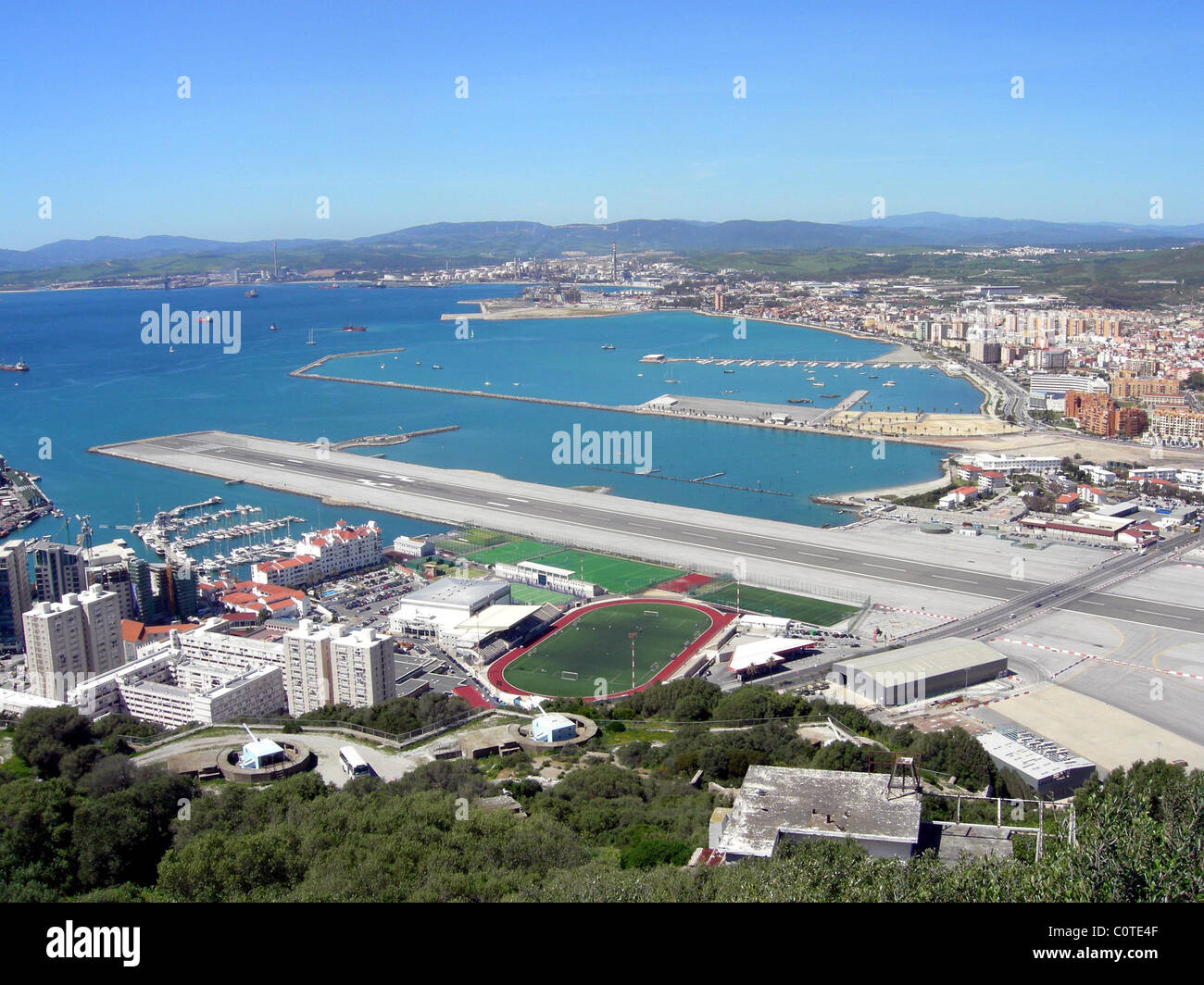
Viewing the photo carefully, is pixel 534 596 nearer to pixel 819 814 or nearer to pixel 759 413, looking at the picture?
pixel 819 814

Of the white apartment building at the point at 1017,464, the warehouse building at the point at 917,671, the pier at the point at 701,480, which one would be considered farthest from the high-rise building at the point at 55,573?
the white apartment building at the point at 1017,464

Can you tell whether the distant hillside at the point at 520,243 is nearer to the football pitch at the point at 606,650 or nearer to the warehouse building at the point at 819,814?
the football pitch at the point at 606,650

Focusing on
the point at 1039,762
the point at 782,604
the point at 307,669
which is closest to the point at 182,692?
the point at 307,669

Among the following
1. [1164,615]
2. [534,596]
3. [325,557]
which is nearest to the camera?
[1164,615]

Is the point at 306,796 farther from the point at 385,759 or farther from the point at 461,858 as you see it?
the point at 461,858

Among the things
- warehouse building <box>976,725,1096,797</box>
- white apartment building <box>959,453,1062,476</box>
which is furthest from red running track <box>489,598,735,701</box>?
white apartment building <box>959,453,1062,476</box>

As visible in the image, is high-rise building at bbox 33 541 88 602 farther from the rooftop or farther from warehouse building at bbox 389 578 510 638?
the rooftop
